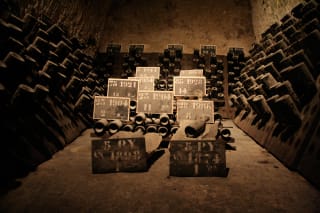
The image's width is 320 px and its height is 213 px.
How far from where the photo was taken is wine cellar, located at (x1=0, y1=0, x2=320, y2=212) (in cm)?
175

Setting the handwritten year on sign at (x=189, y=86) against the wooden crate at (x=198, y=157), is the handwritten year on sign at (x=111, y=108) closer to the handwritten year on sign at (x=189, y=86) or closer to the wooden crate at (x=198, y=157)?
the handwritten year on sign at (x=189, y=86)

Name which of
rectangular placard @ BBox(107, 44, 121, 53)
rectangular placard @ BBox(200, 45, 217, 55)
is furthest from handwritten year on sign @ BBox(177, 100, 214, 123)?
rectangular placard @ BBox(107, 44, 121, 53)

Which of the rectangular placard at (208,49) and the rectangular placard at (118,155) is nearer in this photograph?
the rectangular placard at (118,155)

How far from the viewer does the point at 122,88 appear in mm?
3928

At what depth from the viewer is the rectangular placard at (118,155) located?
85.9 inches

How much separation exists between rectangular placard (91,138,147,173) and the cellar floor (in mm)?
76

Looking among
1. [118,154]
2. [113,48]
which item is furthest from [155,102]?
[113,48]

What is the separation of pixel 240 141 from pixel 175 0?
19.1 ft

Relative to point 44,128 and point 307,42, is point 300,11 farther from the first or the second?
point 44,128

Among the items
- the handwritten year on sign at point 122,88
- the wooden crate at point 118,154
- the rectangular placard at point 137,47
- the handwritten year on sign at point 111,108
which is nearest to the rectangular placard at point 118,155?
the wooden crate at point 118,154

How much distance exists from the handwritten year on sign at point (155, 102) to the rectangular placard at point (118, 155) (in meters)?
1.46

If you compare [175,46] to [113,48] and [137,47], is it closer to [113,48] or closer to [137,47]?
[137,47]

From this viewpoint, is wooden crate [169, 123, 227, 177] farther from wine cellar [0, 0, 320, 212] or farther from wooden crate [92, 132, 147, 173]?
wooden crate [92, 132, 147, 173]

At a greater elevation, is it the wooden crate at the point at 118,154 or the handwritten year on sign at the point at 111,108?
the handwritten year on sign at the point at 111,108
